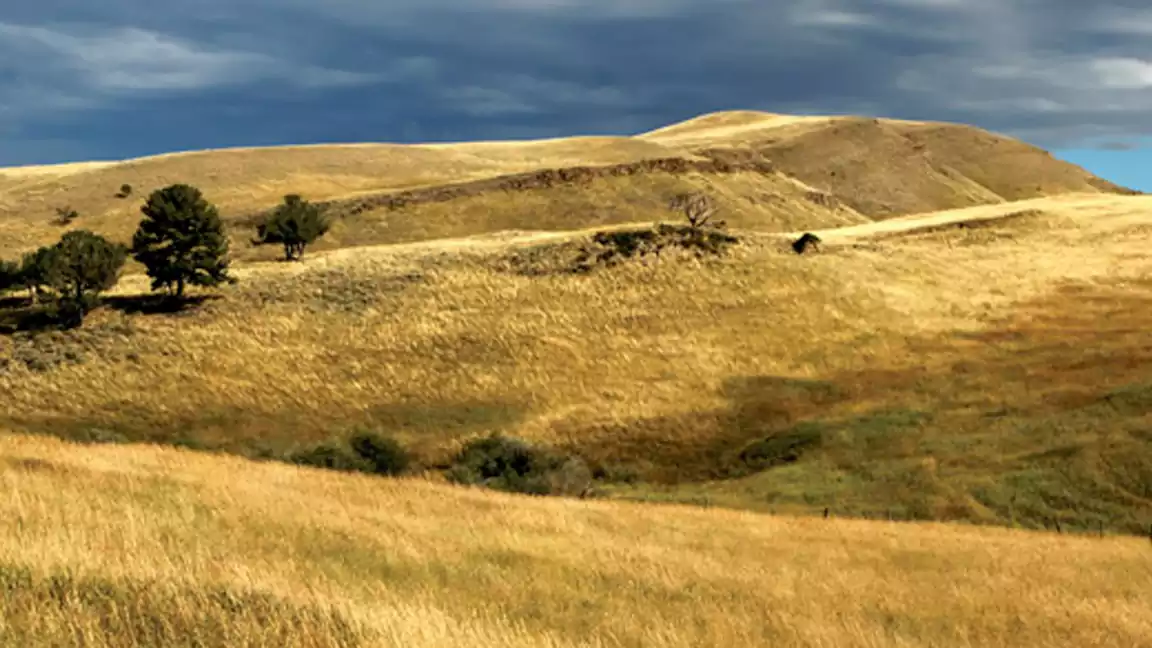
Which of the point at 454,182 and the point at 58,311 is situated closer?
the point at 58,311

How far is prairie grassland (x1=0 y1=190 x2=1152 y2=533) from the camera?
96.3 feet

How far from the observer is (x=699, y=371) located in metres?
46.1

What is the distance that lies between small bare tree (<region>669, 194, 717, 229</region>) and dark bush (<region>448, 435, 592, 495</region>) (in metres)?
37.7

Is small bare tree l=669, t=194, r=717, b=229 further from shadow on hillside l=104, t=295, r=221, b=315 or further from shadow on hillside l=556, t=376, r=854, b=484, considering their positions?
shadow on hillside l=104, t=295, r=221, b=315

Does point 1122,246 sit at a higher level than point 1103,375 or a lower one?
higher

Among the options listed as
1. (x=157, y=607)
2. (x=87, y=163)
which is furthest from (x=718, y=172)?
(x=157, y=607)

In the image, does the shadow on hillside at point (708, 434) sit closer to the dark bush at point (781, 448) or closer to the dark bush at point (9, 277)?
the dark bush at point (781, 448)

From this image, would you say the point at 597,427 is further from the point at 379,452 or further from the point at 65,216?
the point at 65,216

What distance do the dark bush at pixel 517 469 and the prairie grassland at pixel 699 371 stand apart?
192 cm

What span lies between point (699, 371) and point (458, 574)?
1446 inches

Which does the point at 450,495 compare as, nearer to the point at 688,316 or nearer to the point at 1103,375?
the point at 1103,375

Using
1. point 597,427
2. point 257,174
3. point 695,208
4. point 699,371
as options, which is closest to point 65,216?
point 257,174

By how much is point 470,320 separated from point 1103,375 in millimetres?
30919

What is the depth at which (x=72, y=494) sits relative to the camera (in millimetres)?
11453
